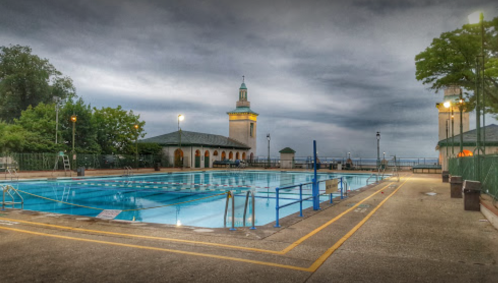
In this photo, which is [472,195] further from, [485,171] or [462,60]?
[462,60]

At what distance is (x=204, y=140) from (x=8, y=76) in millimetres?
34549

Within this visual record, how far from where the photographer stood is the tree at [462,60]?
2614cm

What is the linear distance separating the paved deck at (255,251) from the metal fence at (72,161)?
2659 cm

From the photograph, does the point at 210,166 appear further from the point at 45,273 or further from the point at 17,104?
the point at 45,273

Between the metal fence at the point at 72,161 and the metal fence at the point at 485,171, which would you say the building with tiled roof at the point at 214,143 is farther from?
the metal fence at the point at 485,171

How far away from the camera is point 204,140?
185ft

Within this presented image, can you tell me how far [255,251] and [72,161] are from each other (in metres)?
37.7

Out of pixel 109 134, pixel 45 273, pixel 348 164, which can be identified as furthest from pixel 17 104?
pixel 45 273

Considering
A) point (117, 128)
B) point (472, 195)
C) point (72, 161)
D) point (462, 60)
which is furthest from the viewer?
point (117, 128)

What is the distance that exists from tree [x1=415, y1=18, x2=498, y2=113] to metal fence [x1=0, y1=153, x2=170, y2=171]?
35074 mm

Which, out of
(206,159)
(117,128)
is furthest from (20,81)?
(206,159)

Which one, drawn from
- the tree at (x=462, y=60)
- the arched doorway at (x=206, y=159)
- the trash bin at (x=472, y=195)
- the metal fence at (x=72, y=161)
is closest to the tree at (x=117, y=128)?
the metal fence at (x=72, y=161)

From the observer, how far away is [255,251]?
652cm

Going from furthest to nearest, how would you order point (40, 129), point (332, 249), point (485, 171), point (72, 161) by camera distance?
point (40, 129), point (72, 161), point (485, 171), point (332, 249)
